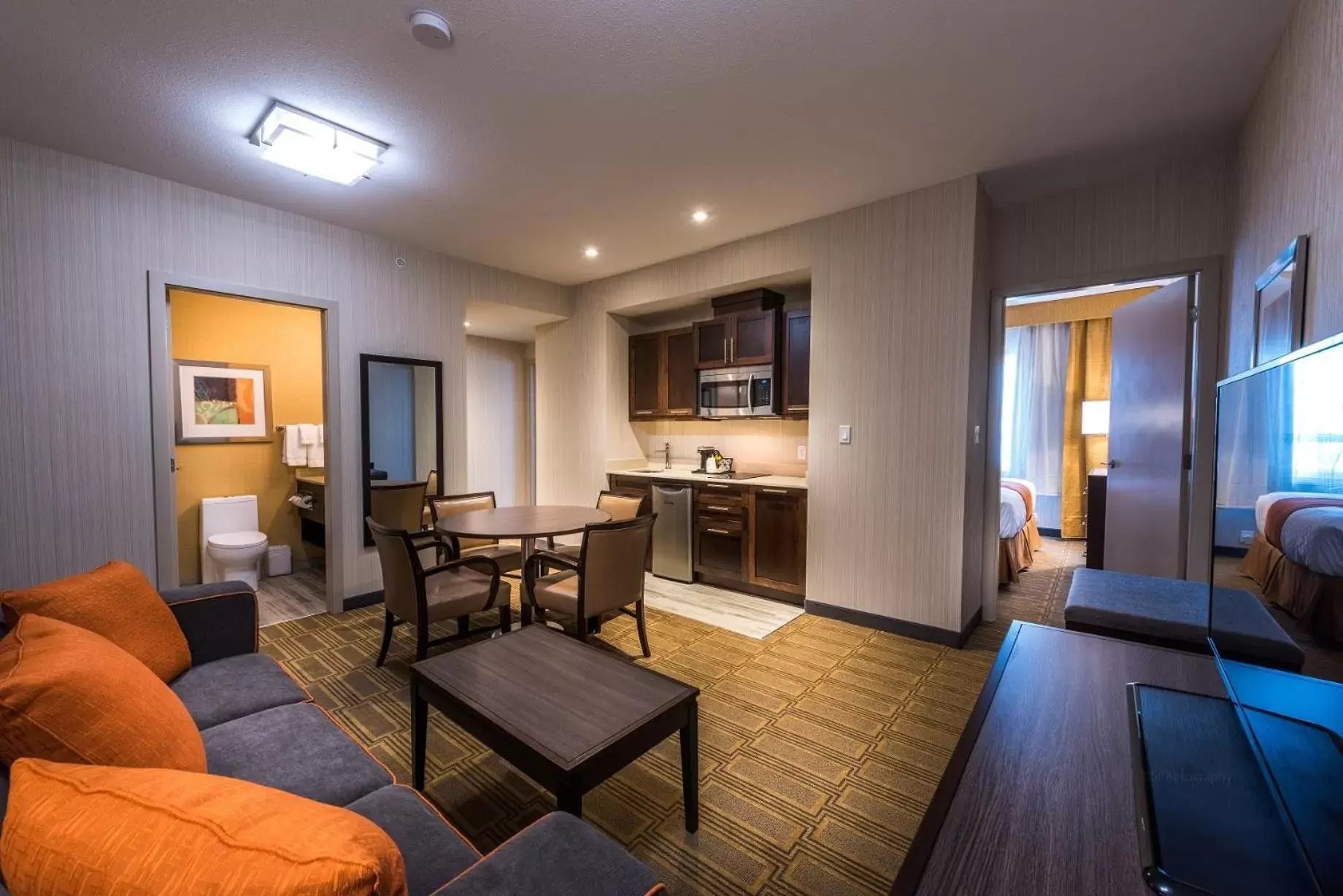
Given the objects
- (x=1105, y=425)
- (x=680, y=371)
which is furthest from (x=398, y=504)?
(x=1105, y=425)

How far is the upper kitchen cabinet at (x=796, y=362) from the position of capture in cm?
408

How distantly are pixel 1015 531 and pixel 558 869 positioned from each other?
15.0 feet

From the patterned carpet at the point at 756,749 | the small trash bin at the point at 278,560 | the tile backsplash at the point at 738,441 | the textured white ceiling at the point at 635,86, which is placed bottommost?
the patterned carpet at the point at 756,749

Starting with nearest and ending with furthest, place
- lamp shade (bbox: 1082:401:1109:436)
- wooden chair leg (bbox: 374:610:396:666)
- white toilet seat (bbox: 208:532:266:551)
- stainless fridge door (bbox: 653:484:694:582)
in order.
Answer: wooden chair leg (bbox: 374:610:396:666) → white toilet seat (bbox: 208:532:266:551) → stainless fridge door (bbox: 653:484:694:582) → lamp shade (bbox: 1082:401:1109:436)

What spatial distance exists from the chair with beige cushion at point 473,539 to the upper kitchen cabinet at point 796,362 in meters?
2.26

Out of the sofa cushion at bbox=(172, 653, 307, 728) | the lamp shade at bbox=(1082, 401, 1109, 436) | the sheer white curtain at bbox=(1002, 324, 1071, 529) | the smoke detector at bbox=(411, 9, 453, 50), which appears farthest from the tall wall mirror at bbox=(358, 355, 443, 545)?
the lamp shade at bbox=(1082, 401, 1109, 436)

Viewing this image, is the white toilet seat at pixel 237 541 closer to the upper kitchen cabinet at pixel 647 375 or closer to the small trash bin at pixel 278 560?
the small trash bin at pixel 278 560

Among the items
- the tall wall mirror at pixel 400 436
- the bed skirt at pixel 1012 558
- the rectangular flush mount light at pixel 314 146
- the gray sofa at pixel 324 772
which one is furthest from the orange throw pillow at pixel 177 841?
the bed skirt at pixel 1012 558

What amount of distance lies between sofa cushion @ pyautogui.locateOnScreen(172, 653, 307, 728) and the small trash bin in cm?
318

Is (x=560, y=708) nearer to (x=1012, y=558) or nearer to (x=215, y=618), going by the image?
(x=215, y=618)

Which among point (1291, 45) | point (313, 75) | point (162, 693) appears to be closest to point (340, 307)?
point (313, 75)

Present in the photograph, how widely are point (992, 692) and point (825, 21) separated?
213 cm

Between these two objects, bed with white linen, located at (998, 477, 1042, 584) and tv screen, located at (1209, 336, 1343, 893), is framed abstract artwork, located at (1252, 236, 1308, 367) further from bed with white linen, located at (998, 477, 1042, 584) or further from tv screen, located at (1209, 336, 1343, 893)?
bed with white linen, located at (998, 477, 1042, 584)

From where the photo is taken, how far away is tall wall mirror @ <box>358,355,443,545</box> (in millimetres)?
3900
